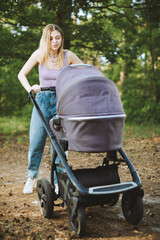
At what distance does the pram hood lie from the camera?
8.43ft

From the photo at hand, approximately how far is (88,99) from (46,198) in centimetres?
115

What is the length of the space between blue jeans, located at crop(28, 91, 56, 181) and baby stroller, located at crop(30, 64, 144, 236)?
49cm

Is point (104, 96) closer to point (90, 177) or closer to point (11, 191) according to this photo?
point (90, 177)

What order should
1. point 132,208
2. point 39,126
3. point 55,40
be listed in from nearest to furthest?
point 132,208, point 55,40, point 39,126

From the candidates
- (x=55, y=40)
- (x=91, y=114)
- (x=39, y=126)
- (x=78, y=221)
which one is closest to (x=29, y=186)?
(x=39, y=126)

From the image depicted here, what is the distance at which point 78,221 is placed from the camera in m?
2.52

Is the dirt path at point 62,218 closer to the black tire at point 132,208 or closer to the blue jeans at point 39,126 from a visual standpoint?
the black tire at point 132,208

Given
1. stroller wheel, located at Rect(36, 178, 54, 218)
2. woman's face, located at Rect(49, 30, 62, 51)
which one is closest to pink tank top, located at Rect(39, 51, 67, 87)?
woman's face, located at Rect(49, 30, 62, 51)

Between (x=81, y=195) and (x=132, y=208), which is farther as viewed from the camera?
(x=132, y=208)

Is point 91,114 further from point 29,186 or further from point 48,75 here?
point 29,186

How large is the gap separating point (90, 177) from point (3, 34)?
258 inches

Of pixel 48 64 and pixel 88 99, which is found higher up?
pixel 48 64

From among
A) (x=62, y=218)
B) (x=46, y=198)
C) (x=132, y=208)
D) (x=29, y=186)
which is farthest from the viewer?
(x=29, y=186)

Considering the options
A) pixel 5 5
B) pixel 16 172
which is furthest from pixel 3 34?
pixel 16 172
